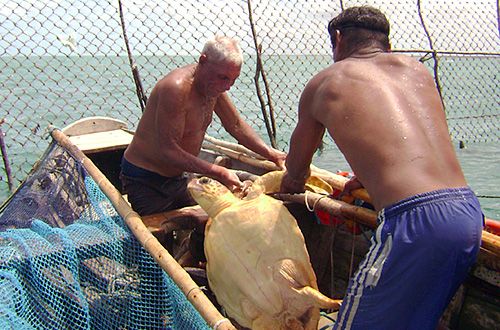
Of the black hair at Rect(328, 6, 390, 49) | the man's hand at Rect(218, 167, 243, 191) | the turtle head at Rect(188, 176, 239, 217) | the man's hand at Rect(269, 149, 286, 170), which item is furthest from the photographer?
the man's hand at Rect(269, 149, 286, 170)

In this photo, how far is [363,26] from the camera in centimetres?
254

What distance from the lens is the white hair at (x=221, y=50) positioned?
336 cm

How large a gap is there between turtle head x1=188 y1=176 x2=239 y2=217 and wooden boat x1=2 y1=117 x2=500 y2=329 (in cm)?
34

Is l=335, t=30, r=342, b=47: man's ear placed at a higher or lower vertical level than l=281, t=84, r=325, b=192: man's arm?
higher

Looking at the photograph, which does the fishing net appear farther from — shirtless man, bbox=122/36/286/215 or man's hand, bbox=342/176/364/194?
man's hand, bbox=342/176/364/194

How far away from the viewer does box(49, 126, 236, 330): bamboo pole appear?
2.00m

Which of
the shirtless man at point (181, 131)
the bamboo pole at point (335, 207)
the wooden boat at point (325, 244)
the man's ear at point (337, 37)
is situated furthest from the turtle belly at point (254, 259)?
the man's ear at point (337, 37)

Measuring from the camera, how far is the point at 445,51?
7.32 m

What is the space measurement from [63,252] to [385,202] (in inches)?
64.5

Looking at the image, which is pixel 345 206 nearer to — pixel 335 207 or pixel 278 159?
pixel 335 207

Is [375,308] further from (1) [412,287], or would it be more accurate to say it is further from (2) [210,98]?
(2) [210,98]

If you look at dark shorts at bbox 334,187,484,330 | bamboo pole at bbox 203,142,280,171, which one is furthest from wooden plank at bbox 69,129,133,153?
dark shorts at bbox 334,187,484,330

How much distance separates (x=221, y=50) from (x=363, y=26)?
1.11 meters

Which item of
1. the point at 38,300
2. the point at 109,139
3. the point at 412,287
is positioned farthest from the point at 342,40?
the point at 109,139
